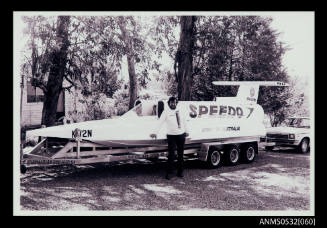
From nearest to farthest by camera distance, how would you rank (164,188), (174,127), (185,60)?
(164,188) → (174,127) → (185,60)

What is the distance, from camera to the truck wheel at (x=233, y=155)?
12.2m

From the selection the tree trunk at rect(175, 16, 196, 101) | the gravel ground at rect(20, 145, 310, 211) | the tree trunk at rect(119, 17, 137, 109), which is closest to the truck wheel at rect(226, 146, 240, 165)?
the gravel ground at rect(20, 145, 310, 211)

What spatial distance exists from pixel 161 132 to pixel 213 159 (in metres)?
1.86

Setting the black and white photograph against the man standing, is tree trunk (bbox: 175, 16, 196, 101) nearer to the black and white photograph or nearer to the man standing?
the black and white photograph

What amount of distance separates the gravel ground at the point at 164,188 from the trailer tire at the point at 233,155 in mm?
250

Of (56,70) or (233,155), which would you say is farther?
(56,70)

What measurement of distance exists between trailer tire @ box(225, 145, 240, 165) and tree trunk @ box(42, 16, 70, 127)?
602cm

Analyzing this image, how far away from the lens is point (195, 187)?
9.30m

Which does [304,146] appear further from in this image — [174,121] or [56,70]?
[56,70]

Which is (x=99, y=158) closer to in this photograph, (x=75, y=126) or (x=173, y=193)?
(x=75, y=126)

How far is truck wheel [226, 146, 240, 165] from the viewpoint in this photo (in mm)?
12211

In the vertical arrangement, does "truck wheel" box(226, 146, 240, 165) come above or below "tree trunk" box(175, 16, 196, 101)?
below

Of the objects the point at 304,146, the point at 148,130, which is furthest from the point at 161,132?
the point at 304,146

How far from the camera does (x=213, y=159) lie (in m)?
11.8
